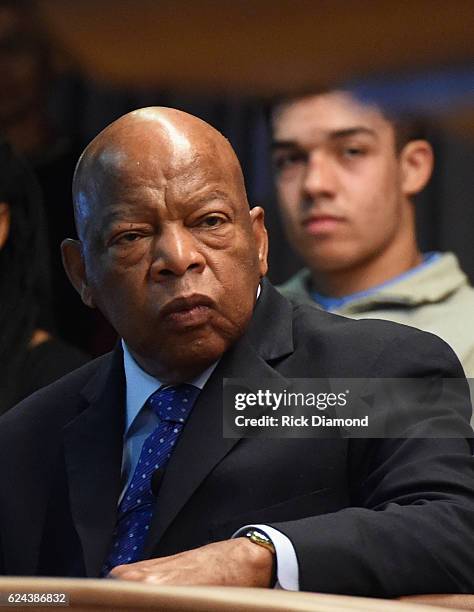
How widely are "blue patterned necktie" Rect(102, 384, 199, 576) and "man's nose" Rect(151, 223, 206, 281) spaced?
0.48ft

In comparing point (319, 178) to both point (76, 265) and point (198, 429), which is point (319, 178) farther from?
point (198, 429)

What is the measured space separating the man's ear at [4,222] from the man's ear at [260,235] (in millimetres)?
660

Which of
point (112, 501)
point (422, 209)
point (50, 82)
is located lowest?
point (112, 501)

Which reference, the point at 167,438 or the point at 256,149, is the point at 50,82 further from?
the point at 167,438

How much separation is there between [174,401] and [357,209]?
0.86m

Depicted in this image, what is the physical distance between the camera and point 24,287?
7.18 feet

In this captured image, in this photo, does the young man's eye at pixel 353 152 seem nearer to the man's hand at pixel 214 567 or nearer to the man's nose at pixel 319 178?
the man's nose at pixel 319 178

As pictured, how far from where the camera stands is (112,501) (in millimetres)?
1516

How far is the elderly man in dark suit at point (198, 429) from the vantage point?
4.49ft

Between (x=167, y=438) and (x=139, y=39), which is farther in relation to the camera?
(x=139, y=39)

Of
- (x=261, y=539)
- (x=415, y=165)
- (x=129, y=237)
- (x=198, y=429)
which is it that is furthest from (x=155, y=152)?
(x=415, y=165)

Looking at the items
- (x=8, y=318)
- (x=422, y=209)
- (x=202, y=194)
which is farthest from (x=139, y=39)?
(x=422, y=209)

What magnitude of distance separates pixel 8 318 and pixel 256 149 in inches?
21.5

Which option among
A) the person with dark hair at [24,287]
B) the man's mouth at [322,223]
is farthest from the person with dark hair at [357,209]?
the person with dark hair at [24,287]
